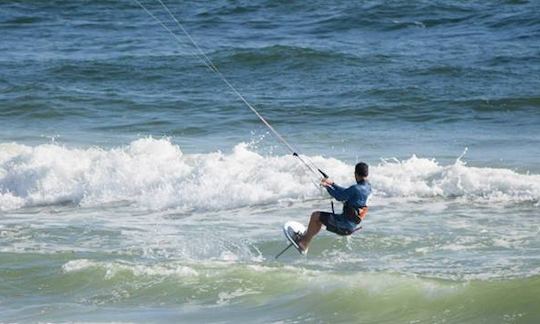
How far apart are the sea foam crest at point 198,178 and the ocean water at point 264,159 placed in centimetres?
5

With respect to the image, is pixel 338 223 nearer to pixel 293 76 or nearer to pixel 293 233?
pixel 293 233

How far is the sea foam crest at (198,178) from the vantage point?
1762 cm

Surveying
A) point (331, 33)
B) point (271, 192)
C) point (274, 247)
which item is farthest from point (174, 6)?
point (274, 247)

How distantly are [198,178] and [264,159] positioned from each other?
1.31 meters

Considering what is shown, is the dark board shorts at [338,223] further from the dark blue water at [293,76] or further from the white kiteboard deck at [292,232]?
the dark blue water at [293,76]

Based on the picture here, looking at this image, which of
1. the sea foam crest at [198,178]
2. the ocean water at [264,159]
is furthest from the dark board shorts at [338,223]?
the sea foam crest at [198,178]

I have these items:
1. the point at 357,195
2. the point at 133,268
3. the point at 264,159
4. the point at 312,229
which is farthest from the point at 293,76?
the point at 357,195

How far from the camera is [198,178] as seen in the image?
19.0 meters

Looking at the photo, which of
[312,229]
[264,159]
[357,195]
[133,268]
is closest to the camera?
[357,195]

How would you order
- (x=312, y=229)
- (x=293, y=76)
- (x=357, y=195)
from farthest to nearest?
(x=293, y=76) → (x=312, y=229) → (x=357, y=195)

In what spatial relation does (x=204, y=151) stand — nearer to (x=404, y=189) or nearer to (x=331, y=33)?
(x=404, y=189)

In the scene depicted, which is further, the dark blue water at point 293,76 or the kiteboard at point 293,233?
the dark blue water at point 293,76

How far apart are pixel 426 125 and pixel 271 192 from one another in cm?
548

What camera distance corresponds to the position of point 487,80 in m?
25.0
